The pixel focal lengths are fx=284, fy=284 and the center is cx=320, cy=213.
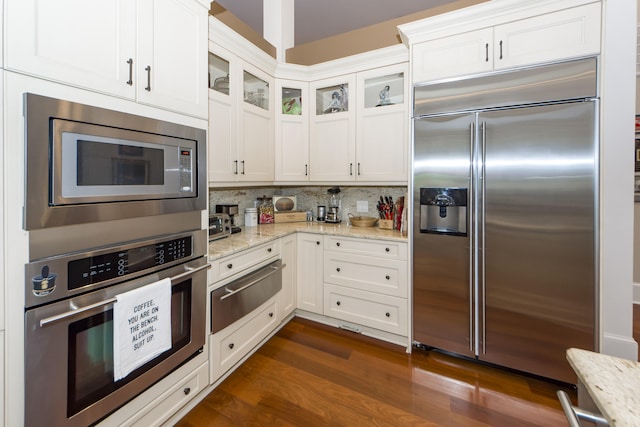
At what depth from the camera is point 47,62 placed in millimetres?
994

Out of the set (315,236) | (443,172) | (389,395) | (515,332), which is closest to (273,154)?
(315,236)

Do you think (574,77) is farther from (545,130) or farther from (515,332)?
(515,332)

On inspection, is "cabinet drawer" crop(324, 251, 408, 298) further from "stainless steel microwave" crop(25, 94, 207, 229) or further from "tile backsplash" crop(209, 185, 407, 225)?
"stainless steel microwave" crop(25, 94, 207, 229)

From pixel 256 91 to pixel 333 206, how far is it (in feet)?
4.65

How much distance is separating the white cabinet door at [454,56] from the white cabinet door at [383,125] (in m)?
0.30

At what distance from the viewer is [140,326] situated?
1.27 meters

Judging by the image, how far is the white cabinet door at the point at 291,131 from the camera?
287 centimetres

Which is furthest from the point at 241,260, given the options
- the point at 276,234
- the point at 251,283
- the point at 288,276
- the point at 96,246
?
the point at 96,246

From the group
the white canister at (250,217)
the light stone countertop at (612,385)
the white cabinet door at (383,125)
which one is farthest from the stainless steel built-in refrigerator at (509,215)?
the white canister at (250,217)

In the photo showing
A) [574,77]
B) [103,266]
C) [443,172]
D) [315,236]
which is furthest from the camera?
[315,236]

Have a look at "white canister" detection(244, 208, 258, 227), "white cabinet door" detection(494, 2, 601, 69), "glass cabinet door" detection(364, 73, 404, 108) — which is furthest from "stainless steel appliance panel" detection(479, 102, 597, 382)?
→ "white canister" detection(244, 208, 258, 227)

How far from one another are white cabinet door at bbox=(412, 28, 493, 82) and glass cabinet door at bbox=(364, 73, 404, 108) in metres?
0.36

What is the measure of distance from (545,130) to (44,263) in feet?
8.61

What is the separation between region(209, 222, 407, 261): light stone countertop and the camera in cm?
195
